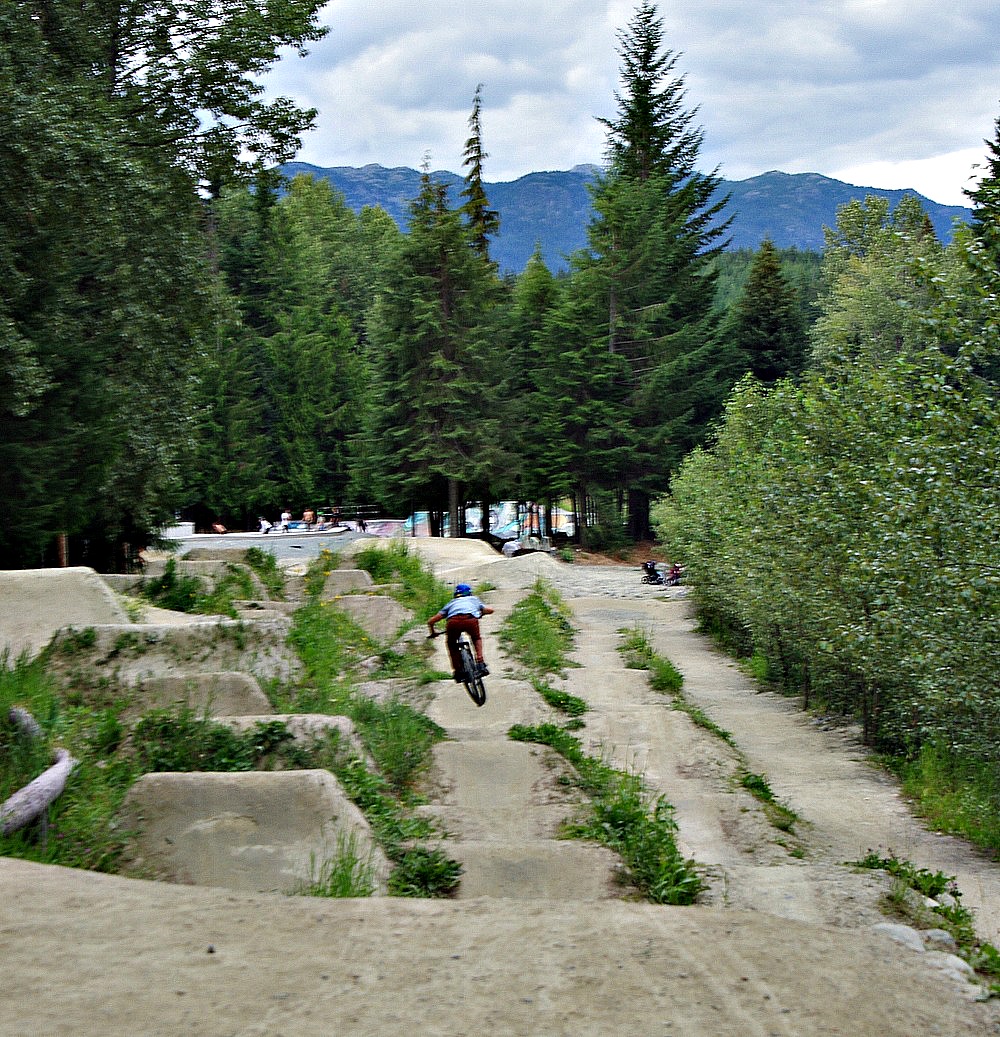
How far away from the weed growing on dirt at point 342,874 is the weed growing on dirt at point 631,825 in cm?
198

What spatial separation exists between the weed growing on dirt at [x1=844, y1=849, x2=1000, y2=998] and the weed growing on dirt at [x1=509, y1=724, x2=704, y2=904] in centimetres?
140

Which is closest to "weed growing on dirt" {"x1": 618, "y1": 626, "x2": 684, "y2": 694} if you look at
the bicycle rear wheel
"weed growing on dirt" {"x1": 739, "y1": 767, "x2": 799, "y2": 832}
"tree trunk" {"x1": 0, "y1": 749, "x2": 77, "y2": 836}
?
the bicycle rear wheel

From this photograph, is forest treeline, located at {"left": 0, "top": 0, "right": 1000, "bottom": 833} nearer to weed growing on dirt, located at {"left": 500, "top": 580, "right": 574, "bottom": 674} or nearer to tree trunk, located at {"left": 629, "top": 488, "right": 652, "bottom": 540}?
tree trunk, located at {"left": 629, "top": 488, "right": 652, "bottom": 540}

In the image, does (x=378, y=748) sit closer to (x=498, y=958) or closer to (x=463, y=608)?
(x=463, y=608)

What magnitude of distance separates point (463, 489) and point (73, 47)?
34738 millimetres

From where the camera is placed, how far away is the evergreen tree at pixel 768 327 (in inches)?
2648

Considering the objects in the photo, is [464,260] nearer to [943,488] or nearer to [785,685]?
[785,685]

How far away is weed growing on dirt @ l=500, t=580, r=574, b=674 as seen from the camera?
2036 cm

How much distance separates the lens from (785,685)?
24.1 metres

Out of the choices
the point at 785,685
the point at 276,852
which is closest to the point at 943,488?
the point at 276,852

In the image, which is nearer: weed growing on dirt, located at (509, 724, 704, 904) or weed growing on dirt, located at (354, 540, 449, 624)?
weed growing on dirt, located at (509, 724, 704, 904)

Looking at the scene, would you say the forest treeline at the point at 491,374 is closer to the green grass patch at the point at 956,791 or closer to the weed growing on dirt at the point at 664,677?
the green grass patch at the point at 956,791

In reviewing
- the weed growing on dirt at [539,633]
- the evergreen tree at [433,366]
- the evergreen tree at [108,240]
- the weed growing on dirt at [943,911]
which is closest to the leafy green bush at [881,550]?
the weed growing on dirt at [943,911]

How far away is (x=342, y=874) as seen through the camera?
7.23m
